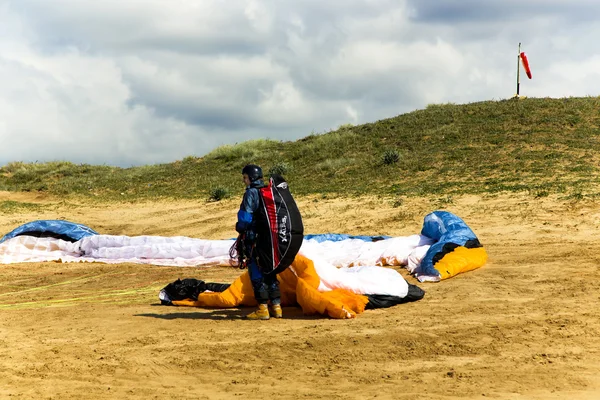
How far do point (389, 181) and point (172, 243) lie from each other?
28.8 ft

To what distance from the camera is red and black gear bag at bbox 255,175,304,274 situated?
7.63m

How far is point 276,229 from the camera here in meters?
7.62

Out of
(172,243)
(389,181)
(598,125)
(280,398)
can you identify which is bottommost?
(280,398)

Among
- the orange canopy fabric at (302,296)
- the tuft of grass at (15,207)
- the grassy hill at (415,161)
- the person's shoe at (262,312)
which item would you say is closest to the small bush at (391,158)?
the grassy hill at (415,161)

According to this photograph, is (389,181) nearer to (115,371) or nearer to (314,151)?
(314,151)

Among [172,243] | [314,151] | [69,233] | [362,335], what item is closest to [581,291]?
[362,335]

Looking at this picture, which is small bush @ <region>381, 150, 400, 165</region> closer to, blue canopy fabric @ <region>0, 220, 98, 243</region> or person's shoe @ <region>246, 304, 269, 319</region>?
blue canopy fabric @ <region>0, 220, 98, 243</region>

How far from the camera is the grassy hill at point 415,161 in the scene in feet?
62.2

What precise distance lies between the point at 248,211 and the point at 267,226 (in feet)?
0.86

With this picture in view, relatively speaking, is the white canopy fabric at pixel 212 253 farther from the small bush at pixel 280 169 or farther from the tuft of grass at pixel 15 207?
the small bush at pixel 280 169

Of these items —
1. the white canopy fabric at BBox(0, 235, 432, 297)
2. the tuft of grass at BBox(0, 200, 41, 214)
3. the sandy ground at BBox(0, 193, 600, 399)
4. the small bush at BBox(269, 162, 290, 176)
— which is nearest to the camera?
the sandy ground at BBox(0, 193, 600, 399)

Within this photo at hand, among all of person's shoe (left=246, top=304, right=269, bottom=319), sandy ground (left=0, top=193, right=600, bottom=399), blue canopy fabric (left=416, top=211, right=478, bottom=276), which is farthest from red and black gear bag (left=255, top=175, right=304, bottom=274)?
blue canopy fabric (left=416, top=211, right=478, bottom=276)

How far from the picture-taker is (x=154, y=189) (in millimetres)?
27125

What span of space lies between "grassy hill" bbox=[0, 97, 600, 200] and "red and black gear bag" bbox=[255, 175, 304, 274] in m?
9.57
